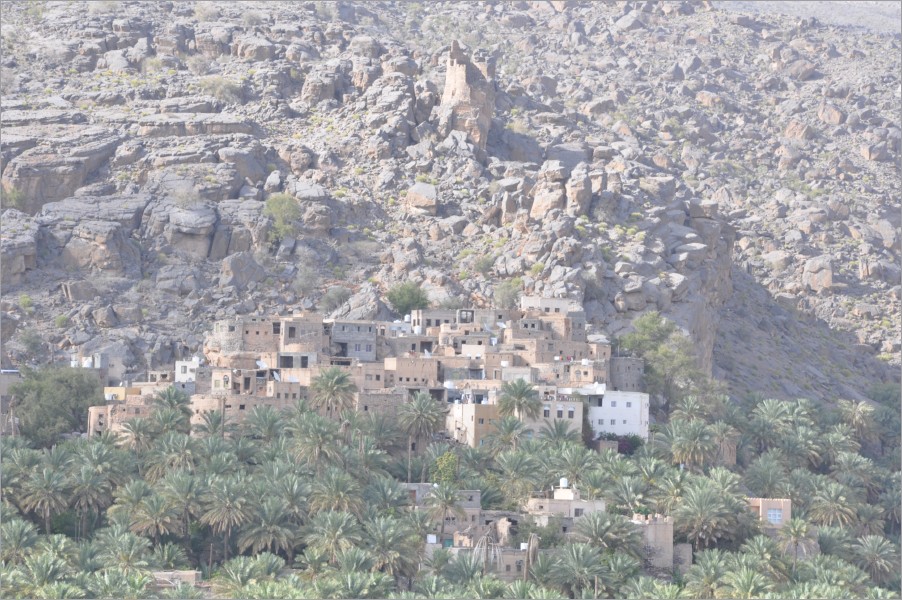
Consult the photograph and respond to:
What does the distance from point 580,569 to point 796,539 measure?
11.1 metres

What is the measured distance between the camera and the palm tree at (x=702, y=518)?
84.1 m

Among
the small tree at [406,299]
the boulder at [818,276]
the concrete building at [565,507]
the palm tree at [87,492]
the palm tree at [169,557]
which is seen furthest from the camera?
the boulder at [818,276]

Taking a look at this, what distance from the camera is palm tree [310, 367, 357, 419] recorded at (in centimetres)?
9112

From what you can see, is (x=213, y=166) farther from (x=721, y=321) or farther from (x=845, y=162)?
(x=845, y=162)

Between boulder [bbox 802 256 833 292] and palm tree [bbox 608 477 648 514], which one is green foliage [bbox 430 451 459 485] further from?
boulder [bbox 802 256 833 292]

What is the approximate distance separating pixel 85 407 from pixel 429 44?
287 feet

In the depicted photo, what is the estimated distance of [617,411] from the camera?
3752 inches

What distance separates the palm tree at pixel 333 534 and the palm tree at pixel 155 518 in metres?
5.26

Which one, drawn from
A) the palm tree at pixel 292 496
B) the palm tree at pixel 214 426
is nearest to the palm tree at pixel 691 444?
the palm tree at pixel 292 496

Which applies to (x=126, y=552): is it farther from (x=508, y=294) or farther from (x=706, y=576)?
(x=508, y=294)

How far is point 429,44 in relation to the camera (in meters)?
177

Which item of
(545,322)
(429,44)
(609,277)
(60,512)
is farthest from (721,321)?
(429,44)

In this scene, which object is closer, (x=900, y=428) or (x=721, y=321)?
(x=900, y=428)

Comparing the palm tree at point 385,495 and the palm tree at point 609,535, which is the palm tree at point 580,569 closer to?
the palm tree at point 609,535
